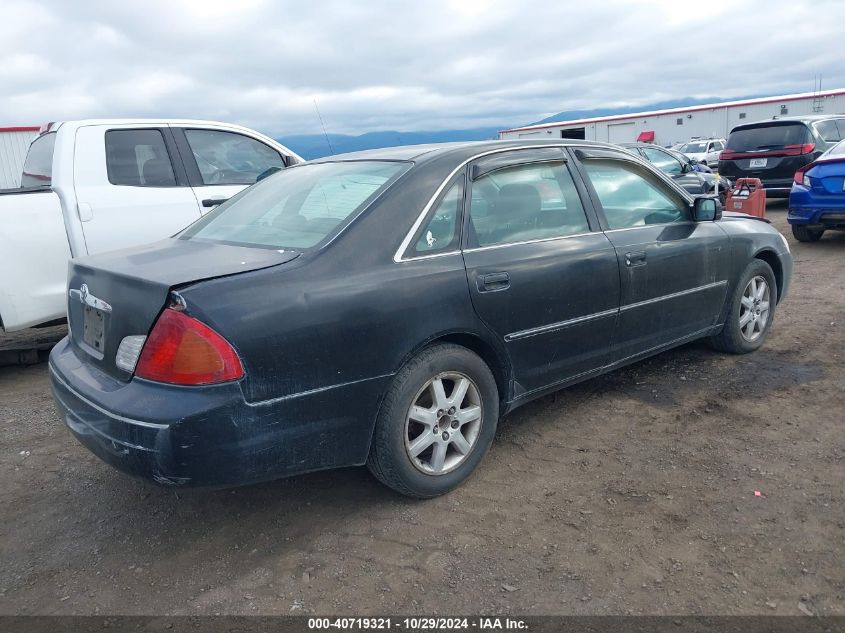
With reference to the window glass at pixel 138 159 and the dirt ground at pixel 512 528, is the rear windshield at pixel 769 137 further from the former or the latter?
the window glass at pixel 138 159

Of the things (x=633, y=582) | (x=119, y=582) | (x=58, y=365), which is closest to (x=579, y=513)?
(x=633, y=582)

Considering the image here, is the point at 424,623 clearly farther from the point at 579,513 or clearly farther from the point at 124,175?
the point at 124,175

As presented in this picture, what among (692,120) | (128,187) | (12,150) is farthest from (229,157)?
(692,120)

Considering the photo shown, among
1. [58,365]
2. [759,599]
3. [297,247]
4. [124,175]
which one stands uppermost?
[124,175]

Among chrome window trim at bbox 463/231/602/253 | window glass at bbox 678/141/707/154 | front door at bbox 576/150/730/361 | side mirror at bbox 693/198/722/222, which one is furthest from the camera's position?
window glass at bbox 678/141/707/154

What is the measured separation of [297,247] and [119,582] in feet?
4.95

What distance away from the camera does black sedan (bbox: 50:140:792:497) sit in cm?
250

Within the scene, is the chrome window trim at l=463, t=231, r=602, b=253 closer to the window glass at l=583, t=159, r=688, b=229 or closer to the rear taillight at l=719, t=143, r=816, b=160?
the window glass at l=583, t=159, r=688, b=229

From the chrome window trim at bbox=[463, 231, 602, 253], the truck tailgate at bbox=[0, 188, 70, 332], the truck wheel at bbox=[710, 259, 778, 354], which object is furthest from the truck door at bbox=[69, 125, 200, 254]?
the truck wheel at bbox=[710, 259, 778, 354]

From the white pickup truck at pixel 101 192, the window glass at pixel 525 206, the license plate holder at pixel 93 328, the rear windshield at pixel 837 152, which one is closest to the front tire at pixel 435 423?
the window glass at pixel 525 206

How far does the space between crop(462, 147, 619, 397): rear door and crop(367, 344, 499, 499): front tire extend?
26 centimetres

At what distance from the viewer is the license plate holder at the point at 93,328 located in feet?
9.34

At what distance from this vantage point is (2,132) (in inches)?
755

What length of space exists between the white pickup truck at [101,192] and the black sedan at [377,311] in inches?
71.9
